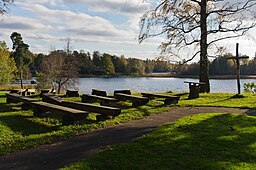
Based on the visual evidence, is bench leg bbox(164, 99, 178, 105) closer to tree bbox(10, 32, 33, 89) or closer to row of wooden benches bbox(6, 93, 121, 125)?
row of wooden benches bbox(6, 93, 121, 125)

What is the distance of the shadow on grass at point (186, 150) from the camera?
4863mm

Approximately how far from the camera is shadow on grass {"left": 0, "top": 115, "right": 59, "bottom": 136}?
23.7 feet

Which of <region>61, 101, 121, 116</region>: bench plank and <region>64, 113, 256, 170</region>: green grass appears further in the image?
<region>61, 101, 121, 116</region>: bench plank

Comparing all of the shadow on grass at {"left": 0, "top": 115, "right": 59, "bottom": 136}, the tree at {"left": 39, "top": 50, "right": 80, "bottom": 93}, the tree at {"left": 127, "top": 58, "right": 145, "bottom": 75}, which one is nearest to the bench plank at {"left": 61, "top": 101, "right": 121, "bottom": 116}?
the shadow on grass at {"left": 0, "top": 115, "right": 59, "bottom": 136}

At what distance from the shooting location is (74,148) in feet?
18.9

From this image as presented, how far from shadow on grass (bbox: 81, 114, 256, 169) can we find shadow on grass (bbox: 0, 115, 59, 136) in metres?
2.47

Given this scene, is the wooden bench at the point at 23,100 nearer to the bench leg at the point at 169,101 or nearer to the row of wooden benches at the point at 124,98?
the row of wooden benches at the point at 124,98

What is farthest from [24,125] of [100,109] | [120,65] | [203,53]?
[120,65]

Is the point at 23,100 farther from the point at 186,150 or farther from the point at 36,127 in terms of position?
the point at 186,150

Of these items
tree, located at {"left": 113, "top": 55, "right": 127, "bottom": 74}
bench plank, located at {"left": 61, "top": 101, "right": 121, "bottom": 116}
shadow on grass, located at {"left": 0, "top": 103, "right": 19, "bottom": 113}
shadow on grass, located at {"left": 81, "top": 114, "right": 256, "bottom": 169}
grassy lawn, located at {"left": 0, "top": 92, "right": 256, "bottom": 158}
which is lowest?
shadow on grass, located at {"left": 81, "top": 114, "right": 256, "bottom": 169}

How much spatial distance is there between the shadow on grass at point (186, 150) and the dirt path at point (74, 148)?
387mm

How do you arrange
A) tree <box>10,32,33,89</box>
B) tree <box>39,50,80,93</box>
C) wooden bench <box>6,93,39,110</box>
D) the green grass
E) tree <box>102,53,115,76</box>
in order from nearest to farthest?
the green grass < wooden bench <box>6,93,39,110</box> < tree <box>39,50,80,93</box> < tree <box>10,32,33,89</box> < tree <box>102,53,115,76</box>

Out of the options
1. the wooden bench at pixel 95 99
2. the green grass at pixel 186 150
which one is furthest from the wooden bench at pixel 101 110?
the wooden bench at pixel 95 99

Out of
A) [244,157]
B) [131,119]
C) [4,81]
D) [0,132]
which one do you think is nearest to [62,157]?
[0,132]
